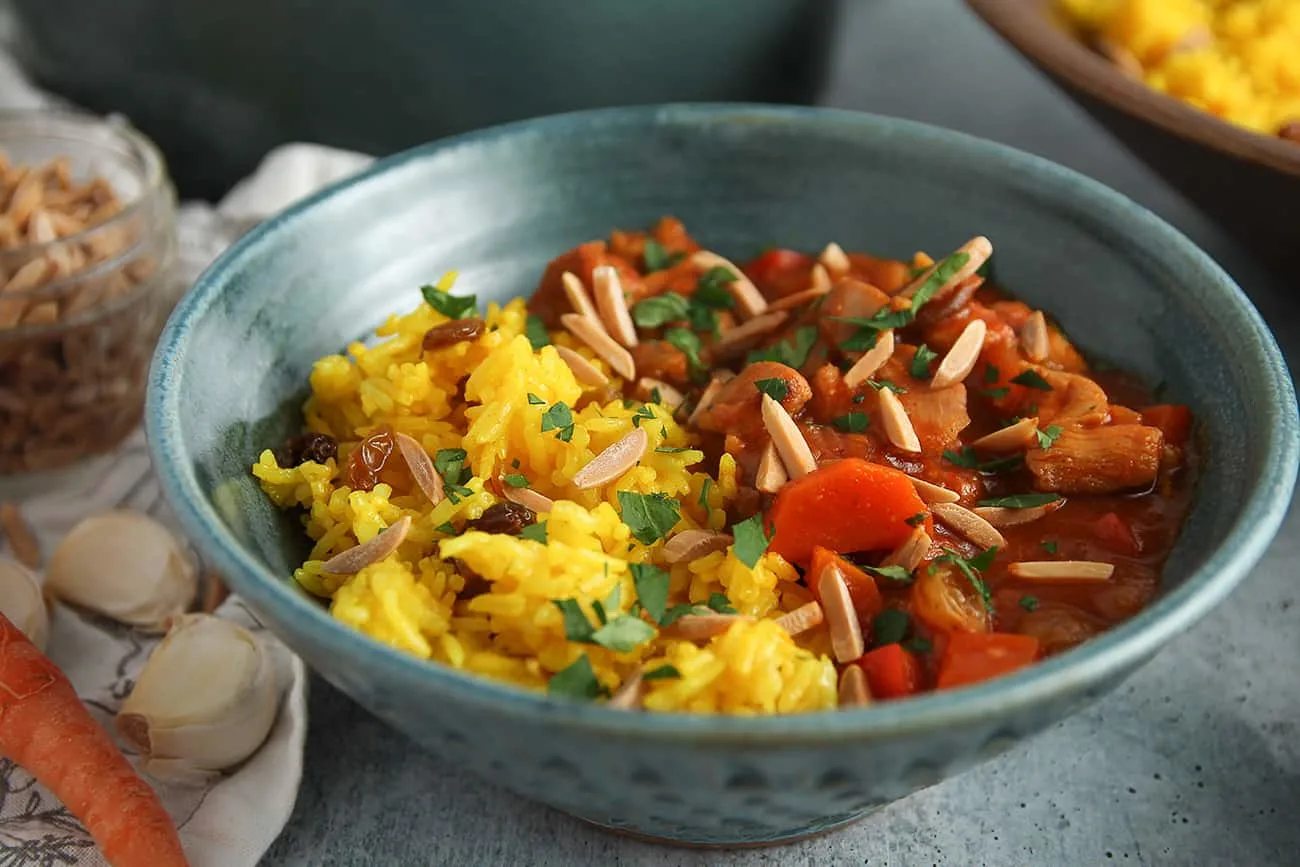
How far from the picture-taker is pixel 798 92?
3711 millimetres

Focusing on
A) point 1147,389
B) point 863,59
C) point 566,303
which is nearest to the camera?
point 1147,389

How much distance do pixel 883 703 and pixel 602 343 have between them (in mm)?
991

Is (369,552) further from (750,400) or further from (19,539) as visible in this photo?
(19,539)

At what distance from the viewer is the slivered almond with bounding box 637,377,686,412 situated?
2273 mm

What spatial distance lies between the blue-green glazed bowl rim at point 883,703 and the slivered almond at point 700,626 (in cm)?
31

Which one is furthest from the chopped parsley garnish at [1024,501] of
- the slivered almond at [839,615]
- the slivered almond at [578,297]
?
the slivered almond at [578,297]

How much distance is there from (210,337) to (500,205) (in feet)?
2.48

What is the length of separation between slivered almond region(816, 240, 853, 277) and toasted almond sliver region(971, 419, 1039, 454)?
535mm

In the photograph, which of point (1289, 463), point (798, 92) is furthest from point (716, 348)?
point (798, 92)

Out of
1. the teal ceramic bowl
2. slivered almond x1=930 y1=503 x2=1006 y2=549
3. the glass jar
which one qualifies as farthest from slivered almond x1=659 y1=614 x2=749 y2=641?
the glass jar

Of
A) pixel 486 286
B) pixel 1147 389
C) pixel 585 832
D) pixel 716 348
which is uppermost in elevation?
pixel 1147 389

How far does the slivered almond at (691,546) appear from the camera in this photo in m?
1.92

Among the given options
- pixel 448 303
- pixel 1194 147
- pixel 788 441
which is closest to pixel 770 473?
pixel 788 441

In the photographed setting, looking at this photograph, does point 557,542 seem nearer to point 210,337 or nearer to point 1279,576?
point 210,337
